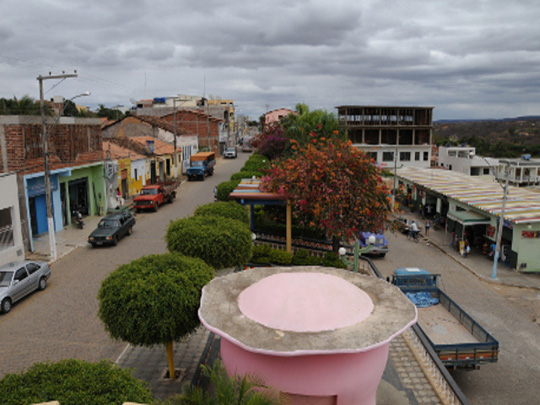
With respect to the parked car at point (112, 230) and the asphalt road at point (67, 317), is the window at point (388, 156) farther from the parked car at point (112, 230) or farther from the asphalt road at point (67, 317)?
the asphalt road at point (67, 317)

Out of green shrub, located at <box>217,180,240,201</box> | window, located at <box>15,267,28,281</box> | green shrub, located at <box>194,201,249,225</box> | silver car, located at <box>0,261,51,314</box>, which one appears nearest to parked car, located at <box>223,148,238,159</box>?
green shrub, located at <box>217,180,240,201</box>

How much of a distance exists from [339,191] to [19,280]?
491 inches

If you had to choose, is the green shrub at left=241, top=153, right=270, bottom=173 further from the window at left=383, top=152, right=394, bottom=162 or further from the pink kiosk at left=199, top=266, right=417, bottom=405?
the window at left=383, top=152, right=394, bottom=162

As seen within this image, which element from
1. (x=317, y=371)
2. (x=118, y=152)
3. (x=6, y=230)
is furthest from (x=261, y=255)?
(x=118, y=152)

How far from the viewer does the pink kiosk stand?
302 inches

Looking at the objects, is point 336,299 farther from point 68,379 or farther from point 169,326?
point 68,379

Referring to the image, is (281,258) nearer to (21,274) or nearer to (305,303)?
(21,274)

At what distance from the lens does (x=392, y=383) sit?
452 inches

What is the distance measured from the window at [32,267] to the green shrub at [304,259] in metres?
10.4

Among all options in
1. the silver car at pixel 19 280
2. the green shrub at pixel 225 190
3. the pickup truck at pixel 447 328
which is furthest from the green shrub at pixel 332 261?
the silver car at pixel 19 280

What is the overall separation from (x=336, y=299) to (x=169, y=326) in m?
3.66

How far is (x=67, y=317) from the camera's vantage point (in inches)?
586

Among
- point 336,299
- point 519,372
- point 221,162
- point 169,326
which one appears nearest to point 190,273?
point 169,326

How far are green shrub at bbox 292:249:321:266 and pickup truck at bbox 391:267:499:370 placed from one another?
3580 millimetres
